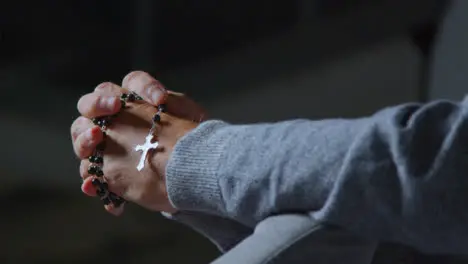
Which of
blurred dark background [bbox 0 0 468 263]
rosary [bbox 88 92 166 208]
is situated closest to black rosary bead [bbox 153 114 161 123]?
rosary [bbox 88 92 166 208]

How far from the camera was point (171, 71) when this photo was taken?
4.52 ft

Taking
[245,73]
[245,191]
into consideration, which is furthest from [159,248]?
[245,191]

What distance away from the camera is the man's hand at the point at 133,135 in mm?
614

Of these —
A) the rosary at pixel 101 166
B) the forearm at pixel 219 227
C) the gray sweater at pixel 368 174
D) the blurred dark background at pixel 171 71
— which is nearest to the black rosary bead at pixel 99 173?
the rosary at pixel 101 166

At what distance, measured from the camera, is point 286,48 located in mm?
1511

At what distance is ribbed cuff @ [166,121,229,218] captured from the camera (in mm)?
498

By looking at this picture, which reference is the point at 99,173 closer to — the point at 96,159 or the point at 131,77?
the point at 96,159

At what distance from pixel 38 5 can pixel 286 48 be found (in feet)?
1.71

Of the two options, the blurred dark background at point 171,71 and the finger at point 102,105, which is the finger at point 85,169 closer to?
the finger at point 102,105

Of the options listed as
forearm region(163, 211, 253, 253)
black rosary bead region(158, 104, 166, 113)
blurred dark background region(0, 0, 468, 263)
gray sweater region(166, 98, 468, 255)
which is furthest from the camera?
blurred dark background region(0, 0, 468, 263)

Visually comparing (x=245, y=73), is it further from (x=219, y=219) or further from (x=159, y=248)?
(x=219, y=219)

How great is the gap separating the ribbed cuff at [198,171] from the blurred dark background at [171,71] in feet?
2.47

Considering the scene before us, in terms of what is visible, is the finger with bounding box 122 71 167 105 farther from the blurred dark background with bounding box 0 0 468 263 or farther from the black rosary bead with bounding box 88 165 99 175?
the blurred dark background with bounding box 0 0 468 263

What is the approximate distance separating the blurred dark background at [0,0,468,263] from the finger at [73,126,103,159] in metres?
0.60
